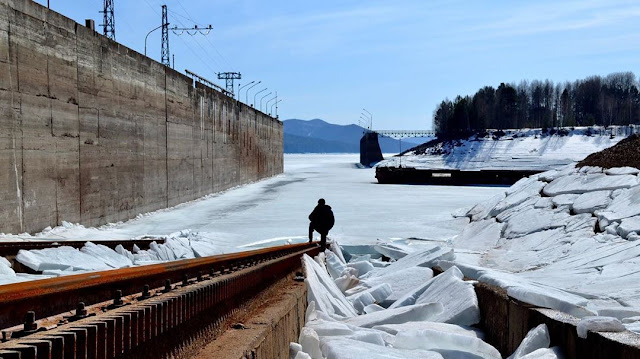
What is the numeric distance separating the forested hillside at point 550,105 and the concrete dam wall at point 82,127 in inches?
3607

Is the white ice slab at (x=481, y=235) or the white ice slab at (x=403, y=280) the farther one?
the white ice slab at (x=481, y=235)

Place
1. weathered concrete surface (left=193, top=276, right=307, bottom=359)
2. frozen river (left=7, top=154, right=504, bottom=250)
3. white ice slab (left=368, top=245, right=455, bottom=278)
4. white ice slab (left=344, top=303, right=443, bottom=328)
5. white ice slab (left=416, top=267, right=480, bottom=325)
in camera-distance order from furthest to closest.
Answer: frozen river (left=7, top=154, right=504, bottom=250), white ice slab (left=368, top=245, right=455, bottom=278), white ice slab (left=416, top=267, right=480, bottom=325), white ice slab (left=344, top=303, right=443, bottom=328), weathered concrete surface (left=193, top=276, right=307, bottom=359)

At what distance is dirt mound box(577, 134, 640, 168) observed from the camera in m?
18.4

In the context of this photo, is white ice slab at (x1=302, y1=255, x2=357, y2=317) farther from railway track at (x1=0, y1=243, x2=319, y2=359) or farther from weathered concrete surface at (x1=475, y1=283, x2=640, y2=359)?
weathered concrete surface at (x1=475, y1=283, x2=640, y2=359)

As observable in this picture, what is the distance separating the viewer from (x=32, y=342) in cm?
324

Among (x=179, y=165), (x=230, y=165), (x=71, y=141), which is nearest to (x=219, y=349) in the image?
(x=71, y=141)

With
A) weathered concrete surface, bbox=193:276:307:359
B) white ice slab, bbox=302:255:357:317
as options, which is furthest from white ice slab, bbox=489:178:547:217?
weathered concrete surface, bbox=193:276:307:359

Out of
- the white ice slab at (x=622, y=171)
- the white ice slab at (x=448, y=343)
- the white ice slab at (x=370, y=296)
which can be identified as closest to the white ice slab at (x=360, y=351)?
the white ice slab at (x=448, y=343)

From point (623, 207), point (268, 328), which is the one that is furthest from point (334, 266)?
point (268, 328)

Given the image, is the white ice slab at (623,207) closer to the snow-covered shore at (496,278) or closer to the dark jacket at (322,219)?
the snow-covered shore at (496,278)

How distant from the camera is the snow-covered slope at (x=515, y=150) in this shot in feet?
278

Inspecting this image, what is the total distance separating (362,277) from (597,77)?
13082 centimetres

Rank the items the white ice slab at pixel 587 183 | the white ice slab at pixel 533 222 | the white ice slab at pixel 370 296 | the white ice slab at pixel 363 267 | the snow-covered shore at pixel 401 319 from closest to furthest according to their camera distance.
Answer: the snow-covered shore at pixel 401 319, the white ice slab at pixel 370 296, the white ice slab at pixel 363 267, the white ice slab at pixel 533 222, the white ice slab at pixel 587 183

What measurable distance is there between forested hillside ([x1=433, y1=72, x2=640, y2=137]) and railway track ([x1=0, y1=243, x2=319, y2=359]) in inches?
4311
